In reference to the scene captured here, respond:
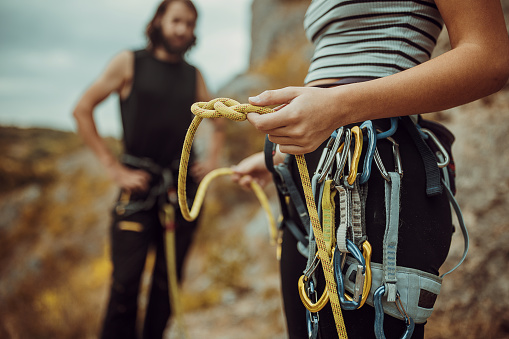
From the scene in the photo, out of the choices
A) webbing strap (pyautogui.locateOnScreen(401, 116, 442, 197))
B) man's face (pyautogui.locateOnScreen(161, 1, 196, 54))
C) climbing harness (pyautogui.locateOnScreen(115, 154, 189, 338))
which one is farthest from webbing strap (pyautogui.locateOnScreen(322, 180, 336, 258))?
man's face (pyautogui.locateOnScreen(161, 1, 196, 54))

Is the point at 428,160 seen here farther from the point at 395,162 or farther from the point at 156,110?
the point at 156,110

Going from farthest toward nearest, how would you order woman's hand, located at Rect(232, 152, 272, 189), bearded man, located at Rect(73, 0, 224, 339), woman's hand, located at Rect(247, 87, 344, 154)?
bearded man, located at Rect(73, 0, 224, 339) → woman's hand, located at Rect(232, 152, 272, 189) → woman's hand, located at Rect(247, 87, 344, 154)

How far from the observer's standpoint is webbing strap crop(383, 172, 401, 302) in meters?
0.67

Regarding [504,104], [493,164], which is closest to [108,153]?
[493,164]

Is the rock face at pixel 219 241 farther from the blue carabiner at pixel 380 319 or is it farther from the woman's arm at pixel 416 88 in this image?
A: the woman's arm at pixel 416 88

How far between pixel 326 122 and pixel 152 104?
1.76 metres

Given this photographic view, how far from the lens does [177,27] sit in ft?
7.16

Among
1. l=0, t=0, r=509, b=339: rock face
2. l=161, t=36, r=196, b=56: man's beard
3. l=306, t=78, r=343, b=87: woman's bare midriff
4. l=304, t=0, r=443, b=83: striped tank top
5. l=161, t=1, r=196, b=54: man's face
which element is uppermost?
l=161, t=1, r=196, b=54: man's face

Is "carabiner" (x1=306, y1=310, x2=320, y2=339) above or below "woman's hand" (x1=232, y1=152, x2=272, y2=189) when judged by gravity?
below

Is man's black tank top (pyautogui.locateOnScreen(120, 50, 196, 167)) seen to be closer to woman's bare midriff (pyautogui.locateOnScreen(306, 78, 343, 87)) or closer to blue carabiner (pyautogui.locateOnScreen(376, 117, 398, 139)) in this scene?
woman's bare midriff (pyautogui.locateOnScreen(306, 78, 343, 87))

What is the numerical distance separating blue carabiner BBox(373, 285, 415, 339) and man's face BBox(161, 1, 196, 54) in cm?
202

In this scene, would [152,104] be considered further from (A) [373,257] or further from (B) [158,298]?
(A) [373,257]

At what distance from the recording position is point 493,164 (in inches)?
85.7

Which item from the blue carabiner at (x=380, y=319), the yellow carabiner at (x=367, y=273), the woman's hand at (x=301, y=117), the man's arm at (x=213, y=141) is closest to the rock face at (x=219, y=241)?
the man's arm at (x=213, y=141)
